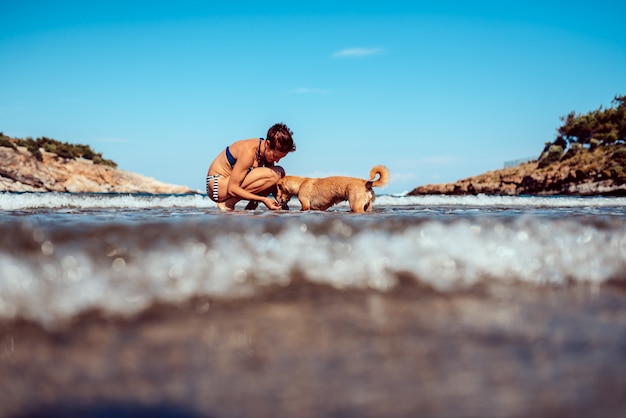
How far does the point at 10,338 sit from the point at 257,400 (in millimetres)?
1089

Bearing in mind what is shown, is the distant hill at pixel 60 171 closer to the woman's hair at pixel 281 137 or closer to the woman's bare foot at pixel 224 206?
the woman's bare foot at pixel 224 206

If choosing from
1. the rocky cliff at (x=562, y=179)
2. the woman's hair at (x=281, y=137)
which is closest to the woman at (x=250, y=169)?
the woman's hair at (x=281, y=137)

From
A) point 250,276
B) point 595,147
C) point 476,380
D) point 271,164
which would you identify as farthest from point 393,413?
point 595,147

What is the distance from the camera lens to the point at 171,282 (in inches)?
81.8

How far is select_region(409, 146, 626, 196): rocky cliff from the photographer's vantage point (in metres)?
24.5

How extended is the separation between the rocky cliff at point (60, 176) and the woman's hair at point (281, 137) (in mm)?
26051

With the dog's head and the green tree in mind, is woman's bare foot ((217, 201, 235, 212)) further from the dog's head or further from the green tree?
the green tree

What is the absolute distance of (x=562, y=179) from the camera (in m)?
27.3

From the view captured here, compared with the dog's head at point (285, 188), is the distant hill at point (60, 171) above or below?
above

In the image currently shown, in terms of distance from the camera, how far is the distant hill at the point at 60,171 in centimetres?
2708

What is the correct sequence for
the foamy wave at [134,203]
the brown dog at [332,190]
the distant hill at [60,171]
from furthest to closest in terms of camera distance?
the distant hill at [60,171] → the foamy wave at [134,203] → the brown dog at [332,190]

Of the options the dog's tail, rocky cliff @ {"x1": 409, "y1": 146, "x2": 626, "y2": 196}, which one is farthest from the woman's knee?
rocky cliff @ {"x1": 409, "y1": 146, "x2": 626, "y2": 196}

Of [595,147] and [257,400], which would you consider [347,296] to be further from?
[595,147]

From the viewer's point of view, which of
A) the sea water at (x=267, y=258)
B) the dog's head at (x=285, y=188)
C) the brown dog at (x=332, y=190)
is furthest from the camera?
the dog's head at (x=285, y=188)
